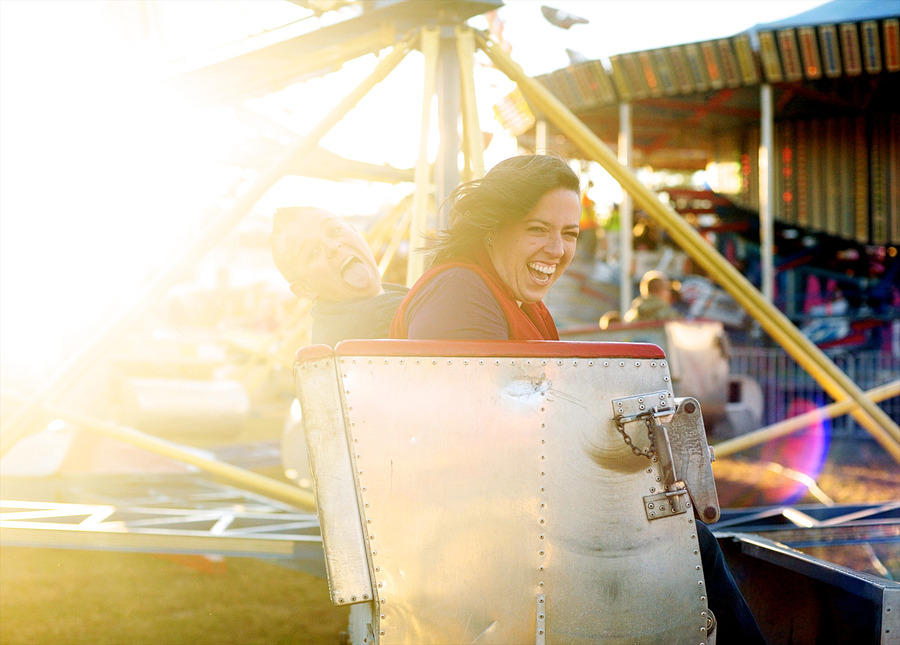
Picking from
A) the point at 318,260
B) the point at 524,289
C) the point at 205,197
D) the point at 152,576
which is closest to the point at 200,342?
the point at 205,197

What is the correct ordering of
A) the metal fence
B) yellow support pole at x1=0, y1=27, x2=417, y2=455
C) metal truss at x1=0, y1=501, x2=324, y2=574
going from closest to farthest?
metal truss at x1=0, y1=501, x2=324, y2=574
yellow support pole at x1=0, y1=27, x2=417, y2=455
the metal fence

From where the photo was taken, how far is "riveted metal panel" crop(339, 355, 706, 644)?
1.61m

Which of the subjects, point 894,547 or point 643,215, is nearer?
point 894,547

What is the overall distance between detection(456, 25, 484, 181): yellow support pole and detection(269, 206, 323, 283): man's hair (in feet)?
4.17

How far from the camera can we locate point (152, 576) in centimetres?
371

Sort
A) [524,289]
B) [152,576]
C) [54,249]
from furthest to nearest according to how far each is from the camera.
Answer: [54,249] → [152,576] → [524,289]

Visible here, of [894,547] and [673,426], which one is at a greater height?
[673,426]

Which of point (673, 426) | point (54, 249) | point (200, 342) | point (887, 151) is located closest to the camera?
point (673, 426)

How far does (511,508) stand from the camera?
1.66m

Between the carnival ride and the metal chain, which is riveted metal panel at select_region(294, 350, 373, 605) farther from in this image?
the metal chain

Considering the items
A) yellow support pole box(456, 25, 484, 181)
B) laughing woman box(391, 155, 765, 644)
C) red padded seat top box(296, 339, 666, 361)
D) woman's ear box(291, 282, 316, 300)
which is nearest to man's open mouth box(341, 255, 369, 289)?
woman's ear box(291, 282, 316, 300)

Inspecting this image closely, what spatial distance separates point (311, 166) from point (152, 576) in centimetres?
249

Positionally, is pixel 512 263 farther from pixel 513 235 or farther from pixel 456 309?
pixel 456 309

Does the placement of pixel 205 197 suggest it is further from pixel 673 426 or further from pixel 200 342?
pixel 673 426
